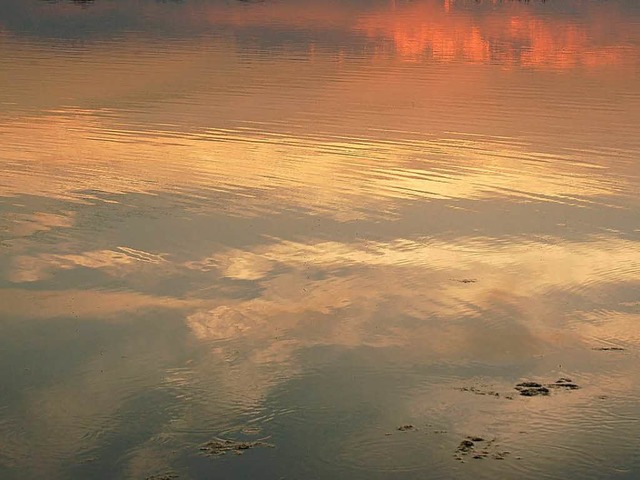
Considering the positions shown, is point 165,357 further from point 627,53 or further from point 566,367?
point 627,53

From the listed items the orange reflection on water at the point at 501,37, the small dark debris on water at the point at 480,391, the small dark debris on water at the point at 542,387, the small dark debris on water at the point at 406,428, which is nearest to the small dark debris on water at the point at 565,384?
the small dark debris on water at the point at 542,387

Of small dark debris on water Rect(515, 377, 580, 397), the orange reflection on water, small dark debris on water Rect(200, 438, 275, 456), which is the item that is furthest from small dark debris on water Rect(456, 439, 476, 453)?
the orange reflection on water

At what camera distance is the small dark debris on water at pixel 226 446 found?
7.62 meters

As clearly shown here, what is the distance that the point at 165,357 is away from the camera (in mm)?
9422

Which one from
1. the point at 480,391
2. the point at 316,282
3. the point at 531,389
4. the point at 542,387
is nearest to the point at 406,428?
the point at 480,391

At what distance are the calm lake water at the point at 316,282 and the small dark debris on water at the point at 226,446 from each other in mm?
47

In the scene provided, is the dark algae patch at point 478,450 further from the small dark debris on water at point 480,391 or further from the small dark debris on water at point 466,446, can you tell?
the small dark debris on water at point 480,391

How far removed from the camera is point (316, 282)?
1155 centimetres

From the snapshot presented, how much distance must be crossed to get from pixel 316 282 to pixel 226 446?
4012 millimetres

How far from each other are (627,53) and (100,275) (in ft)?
97.6

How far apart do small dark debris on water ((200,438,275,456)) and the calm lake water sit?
0.05 metres

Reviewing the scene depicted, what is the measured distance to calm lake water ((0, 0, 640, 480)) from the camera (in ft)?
25.9

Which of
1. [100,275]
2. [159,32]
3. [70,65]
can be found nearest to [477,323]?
[100,275]

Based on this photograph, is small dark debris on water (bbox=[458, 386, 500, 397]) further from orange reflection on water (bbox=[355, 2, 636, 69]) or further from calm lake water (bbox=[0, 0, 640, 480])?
orange reflection on water (bbox=[355, 2, 636, 69])
